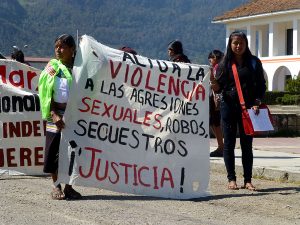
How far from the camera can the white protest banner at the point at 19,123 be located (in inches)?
471

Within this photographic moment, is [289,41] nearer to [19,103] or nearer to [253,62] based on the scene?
[19,103]

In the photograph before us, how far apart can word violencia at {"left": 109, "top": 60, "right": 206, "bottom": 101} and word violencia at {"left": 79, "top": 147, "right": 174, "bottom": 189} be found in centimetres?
89

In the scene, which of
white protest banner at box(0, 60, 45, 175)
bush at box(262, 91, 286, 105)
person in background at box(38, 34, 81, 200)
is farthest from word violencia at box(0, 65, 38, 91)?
bush at box(262, 91, 286, 105)

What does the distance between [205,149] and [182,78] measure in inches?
33.9

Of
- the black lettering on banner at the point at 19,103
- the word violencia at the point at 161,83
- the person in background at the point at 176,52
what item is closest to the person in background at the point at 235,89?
the word violencia at the point at 161,83

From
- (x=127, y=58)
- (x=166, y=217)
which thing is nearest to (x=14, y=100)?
(x=127, y=58)

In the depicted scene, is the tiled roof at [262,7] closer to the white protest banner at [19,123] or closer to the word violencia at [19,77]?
the word violencia at [19,77]

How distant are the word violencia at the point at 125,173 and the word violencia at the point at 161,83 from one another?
0.89 metres

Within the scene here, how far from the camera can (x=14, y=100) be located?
39.9 feet

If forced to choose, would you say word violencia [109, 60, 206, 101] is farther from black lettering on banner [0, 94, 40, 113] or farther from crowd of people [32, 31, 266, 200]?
black lettering on banner [0, 94, 40, 113]

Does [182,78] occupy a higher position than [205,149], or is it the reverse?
[182,78]

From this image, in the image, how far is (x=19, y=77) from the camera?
1230cm

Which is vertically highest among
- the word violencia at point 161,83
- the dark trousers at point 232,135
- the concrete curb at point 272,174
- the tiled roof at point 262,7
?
the tiled roof at point 262,7

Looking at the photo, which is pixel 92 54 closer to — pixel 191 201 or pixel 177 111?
pixel 177 111
